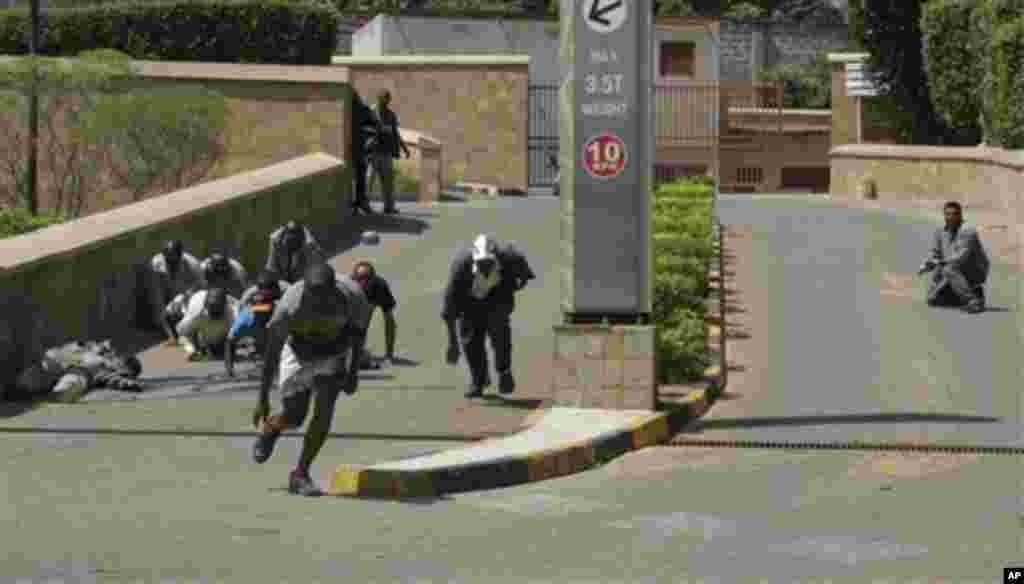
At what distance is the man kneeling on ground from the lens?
2011 cm

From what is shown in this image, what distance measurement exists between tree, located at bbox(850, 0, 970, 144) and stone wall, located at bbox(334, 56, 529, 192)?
6.75 m

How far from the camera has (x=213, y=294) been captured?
65.6ft

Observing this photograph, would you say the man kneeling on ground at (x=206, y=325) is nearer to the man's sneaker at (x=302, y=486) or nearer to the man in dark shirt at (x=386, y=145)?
the man's sneaker at (x=302, y=486)

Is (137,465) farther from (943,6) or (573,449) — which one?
(943,6)

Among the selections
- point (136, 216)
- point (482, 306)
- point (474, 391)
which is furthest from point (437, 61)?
point (474, 391)

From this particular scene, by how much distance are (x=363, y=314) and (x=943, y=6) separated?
27338 millimetres

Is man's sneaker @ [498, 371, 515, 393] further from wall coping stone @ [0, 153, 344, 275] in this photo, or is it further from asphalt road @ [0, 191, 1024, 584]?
wall coping stone @ [0, 153, 344, 275]

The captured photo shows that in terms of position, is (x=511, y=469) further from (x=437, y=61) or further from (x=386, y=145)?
(x=437, y=61)

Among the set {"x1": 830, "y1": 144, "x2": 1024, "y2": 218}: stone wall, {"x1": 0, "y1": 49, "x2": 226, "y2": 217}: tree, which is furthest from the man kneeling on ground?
{"x1": 830, "y1": 144, "x2": 1024, "y2": 218}: stone wall

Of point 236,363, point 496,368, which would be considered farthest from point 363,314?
point 236,363

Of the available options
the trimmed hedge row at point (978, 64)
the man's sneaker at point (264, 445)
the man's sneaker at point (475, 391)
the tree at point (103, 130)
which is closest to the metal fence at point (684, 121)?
the trimmed hedge row at point (978, 64)

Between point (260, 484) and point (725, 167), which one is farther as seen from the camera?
point (725, 167)

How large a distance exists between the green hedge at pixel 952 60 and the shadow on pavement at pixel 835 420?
21990mm

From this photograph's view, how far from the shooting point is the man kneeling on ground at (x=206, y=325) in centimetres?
2011
